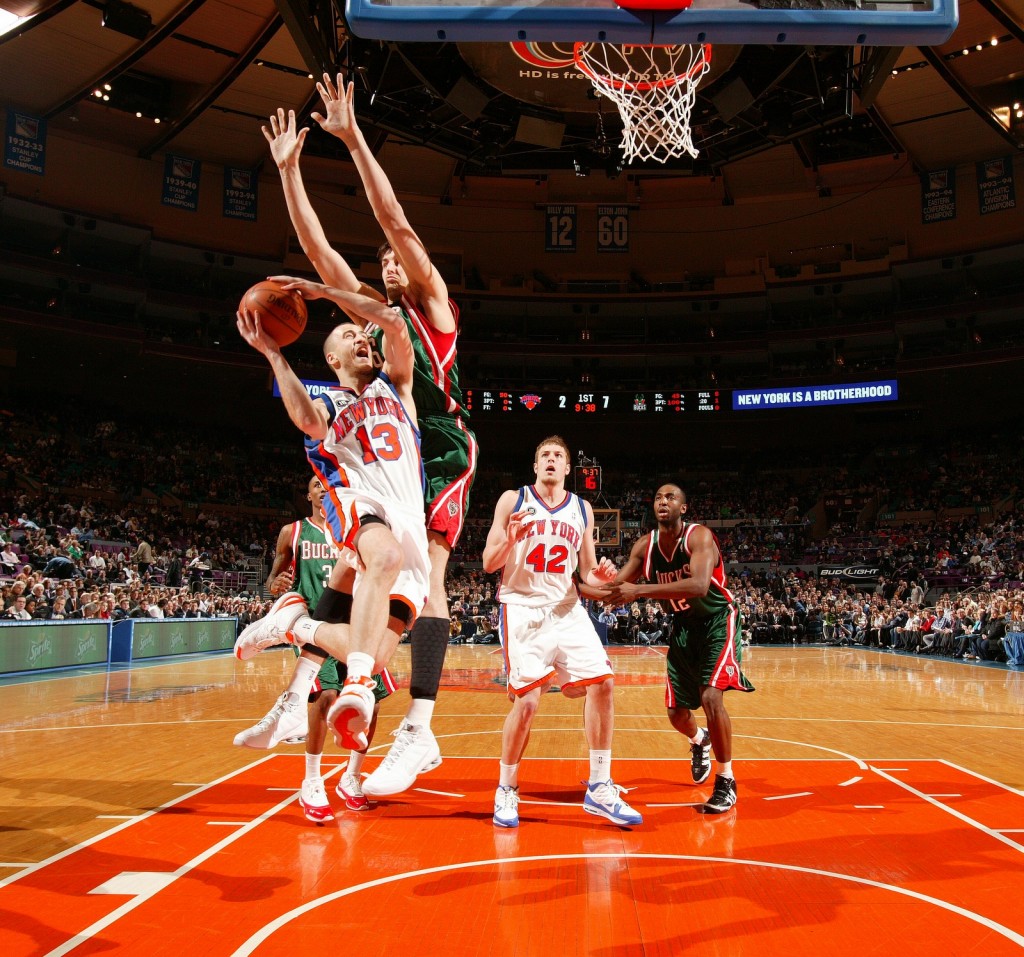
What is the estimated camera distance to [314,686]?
556cm

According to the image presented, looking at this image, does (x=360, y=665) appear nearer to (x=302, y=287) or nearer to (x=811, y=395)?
(x=302, y=287)

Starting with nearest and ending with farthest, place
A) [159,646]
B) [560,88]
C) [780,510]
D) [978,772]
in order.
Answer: [978,772]
[560,88]
[159,646]
[780,510]

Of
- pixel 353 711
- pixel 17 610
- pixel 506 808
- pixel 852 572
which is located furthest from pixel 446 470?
pixel 852 572

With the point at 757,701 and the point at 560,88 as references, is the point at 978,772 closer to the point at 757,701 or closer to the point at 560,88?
the point at 757,701

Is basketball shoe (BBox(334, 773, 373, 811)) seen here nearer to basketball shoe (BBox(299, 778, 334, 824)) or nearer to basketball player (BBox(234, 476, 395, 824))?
basketball player (BBox(234, 476, 395, 824))

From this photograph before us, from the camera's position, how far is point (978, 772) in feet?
21.0

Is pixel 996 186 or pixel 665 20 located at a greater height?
pixel 996 186

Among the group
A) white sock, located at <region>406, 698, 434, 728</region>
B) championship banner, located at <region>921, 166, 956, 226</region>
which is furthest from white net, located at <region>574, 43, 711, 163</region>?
championship banner, located at <region>921, 166, 956, 226</region>

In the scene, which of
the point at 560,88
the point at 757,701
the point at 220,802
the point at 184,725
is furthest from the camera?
the point at 560,88

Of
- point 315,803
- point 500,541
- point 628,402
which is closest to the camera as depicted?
point 315,803

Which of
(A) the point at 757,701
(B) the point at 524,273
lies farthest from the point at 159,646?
(B) the point at 524,273

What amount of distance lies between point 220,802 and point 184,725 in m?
3.56

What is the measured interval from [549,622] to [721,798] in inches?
59.7

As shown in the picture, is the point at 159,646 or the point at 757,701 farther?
the point at 159,646
